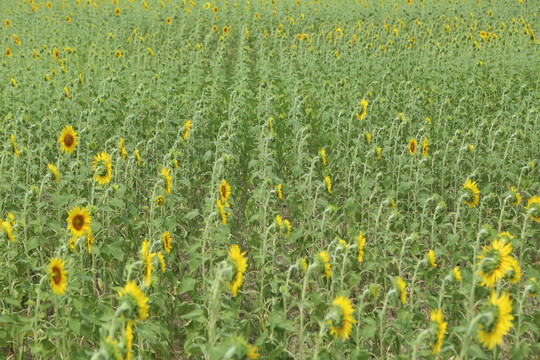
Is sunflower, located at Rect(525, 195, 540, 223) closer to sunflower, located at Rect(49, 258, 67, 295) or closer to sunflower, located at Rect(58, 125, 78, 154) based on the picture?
sunflower, located at Rect(49, 258, 67, 295)

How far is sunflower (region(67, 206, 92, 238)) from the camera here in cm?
280

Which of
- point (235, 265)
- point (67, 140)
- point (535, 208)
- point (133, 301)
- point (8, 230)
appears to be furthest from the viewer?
point (67, 140)

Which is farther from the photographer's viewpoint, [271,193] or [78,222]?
[271,193]

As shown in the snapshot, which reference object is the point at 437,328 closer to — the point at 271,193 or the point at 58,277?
the point at 58,277

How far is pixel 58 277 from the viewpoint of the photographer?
2420 millimetres

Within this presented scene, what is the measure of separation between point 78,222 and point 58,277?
1.53 feet

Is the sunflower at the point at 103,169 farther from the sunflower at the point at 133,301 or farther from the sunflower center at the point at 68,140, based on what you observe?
the sunflower at the point at 133,301

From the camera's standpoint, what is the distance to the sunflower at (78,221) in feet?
9.18

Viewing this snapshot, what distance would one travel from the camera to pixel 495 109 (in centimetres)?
666

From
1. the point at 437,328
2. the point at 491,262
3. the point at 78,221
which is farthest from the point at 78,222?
the point at 491,262

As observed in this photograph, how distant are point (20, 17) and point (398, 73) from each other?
849cm

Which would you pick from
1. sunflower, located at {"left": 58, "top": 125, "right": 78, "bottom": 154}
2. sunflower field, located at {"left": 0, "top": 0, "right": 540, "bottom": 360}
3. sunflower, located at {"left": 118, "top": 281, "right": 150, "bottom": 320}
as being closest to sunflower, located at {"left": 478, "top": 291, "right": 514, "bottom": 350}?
sunflower field, located at {"left": 0, "top": 0, "right": 540, "bottom": 360}

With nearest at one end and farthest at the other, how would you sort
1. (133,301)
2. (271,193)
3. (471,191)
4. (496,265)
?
(133,301)
(496,265)
(471,191)
(271,193)

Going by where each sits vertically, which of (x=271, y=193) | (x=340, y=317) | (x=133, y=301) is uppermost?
(x=133, y=301)
